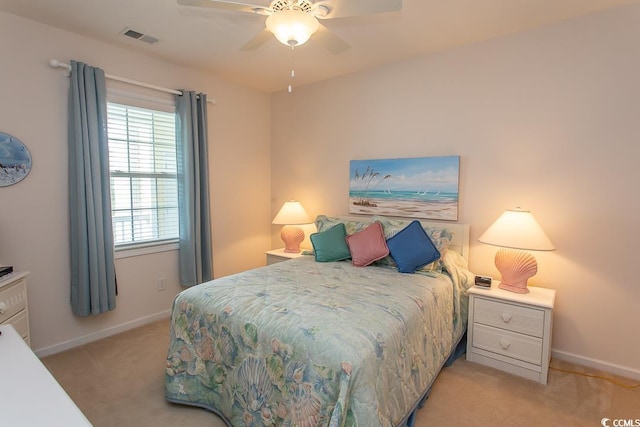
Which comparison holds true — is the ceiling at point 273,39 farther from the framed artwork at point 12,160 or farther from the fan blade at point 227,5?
the framed artwork at point 12,160

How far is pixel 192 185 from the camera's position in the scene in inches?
132

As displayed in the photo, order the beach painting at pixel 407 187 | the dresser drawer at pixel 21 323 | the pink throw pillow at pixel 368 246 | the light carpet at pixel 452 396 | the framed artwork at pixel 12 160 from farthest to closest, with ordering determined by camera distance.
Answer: the beach painting at pixel 407 187 → the pink throw pillow at pixel 368 246 → the framed artwork at pixel 12 160 → the dresser drawer at pixel 21 323 → the light carpet at pixel 452 396

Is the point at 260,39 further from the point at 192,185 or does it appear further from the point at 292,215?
the point at 292,215

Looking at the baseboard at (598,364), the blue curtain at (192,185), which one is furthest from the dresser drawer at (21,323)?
the baseboard at (598,364)

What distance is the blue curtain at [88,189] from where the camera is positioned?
2621 millimetres

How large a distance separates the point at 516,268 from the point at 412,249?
76 cm

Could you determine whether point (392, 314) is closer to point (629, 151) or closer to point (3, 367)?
point (3, 367)

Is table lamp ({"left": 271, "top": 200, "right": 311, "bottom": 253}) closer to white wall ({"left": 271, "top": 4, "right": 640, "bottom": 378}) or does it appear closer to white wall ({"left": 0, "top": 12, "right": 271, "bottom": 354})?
white wall ({"left": 0, "top": 12, "right": 271, "bottom": 354})

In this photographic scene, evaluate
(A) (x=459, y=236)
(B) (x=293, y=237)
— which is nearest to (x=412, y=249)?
(A) (x=459, y=236)

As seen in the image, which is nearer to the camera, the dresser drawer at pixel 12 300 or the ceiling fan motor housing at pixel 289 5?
the ceiling fan motor housing at pixel 289 5

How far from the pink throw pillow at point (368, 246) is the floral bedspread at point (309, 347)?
14.6 inches

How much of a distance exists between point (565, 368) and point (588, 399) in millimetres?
385

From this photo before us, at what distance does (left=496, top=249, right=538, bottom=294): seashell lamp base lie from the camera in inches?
95.2

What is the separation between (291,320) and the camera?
5.44 feet
